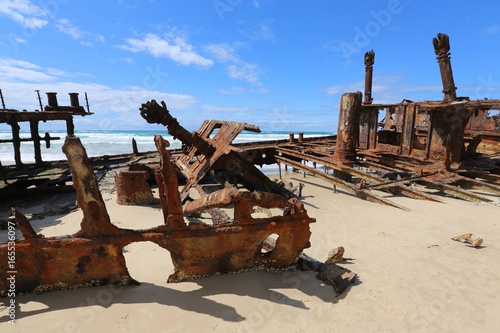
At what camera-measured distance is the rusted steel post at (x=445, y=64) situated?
25.3 ft

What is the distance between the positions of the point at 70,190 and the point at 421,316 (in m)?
8.91

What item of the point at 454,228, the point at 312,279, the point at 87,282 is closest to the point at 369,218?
the point at 454,228

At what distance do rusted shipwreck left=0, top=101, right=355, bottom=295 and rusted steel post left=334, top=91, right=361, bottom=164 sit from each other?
A: 5921 millimetres

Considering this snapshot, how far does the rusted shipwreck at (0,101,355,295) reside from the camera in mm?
2541

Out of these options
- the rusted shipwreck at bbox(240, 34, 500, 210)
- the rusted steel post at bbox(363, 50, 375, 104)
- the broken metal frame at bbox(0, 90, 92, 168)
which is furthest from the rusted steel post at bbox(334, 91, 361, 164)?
the broken metal frame at bbox(0, 90, 92, 168)

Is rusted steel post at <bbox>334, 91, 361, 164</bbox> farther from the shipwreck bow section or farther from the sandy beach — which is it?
the shipwreck bow section

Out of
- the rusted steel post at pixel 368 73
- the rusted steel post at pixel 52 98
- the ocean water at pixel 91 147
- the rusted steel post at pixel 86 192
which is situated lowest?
the ocean water at pixel 91 147

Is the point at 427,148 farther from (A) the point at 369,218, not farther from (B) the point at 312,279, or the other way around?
(B) the point at 312,279

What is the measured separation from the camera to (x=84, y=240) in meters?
2.62

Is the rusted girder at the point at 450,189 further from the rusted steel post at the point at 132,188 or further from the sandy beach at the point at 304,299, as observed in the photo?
the rusted steel post at the point at 132,188

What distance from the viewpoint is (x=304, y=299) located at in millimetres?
2748

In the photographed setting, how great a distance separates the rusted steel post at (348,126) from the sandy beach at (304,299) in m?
4.56

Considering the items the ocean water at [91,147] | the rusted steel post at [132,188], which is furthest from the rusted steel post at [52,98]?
the ocean water at [91,147]

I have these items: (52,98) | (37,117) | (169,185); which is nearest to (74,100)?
(52,98)
